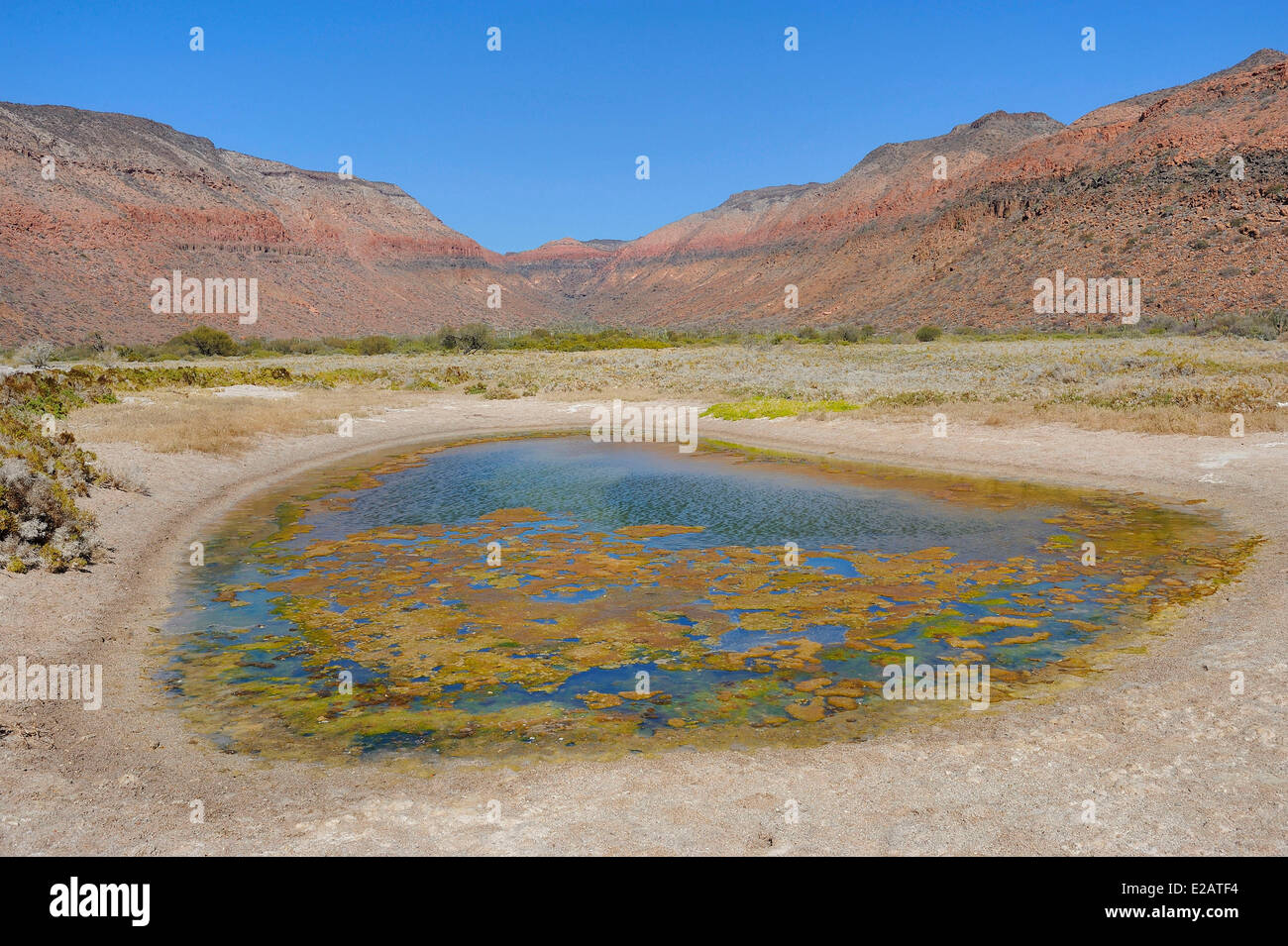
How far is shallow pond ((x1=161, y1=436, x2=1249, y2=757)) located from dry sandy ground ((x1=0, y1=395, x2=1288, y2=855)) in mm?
506

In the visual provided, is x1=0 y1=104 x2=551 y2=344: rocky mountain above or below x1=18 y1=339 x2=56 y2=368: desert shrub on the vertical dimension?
above

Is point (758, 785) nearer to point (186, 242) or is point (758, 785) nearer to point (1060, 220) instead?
point (1060, 220)

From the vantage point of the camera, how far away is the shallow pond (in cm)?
759

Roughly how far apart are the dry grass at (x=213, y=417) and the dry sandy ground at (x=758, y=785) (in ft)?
45.5

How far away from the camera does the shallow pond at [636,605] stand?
7586mm

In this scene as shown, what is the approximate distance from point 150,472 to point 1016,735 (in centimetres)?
1762

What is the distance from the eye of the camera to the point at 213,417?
2666 centimetres

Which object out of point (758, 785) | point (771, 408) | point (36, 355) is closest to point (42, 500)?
point (758, 785)

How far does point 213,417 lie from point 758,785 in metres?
25.2

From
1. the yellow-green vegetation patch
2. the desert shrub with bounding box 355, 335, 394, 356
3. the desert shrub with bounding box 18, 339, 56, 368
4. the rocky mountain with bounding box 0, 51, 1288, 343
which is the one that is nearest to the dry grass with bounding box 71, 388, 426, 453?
the yellow-green vegetation patch

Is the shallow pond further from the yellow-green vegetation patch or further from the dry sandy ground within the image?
the yellow-green vegetation patch

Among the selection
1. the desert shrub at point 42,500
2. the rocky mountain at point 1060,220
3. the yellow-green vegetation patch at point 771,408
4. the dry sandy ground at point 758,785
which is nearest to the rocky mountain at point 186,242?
the rocky mountain at point 1060,220

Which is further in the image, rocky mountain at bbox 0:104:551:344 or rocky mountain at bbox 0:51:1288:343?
rocky mountain at bbox 0:104:551:344

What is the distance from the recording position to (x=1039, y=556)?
41.4ft
